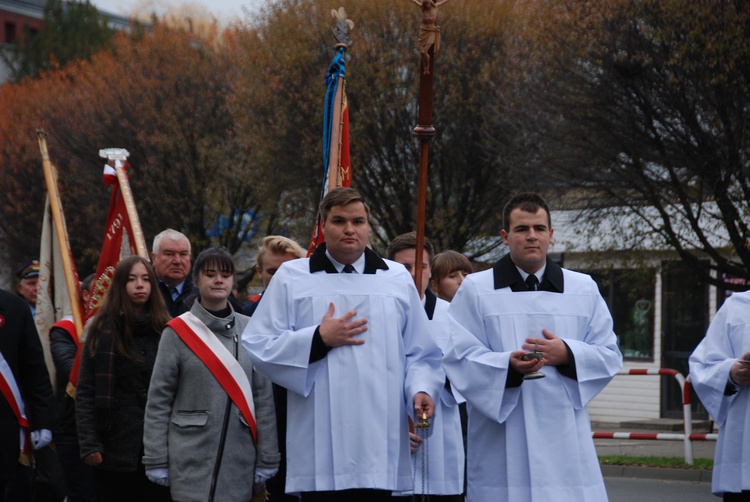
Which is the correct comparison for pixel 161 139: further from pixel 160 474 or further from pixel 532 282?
pixel 532 282

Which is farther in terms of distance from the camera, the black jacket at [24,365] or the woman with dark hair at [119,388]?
the black jacket at [24,365]

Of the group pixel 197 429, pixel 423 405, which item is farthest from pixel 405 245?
pixel 423 405

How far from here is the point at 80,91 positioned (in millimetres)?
31141

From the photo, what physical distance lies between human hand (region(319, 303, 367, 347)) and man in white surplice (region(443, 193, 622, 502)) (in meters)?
0.52

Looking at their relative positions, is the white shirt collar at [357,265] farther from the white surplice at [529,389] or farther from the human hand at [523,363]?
the human hand at [523,363]

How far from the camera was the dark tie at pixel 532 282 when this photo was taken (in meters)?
5.54

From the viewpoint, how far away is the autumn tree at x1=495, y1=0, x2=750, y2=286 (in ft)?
51.1

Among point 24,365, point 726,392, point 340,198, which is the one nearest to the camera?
point 340,198

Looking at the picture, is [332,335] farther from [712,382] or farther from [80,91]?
[80,91]

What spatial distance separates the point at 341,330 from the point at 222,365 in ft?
3.48

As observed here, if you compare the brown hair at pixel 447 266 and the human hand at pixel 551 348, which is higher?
the brown hair at pixel 447 266

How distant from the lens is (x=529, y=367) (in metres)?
5.21

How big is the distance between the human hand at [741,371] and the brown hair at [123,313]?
3.16m

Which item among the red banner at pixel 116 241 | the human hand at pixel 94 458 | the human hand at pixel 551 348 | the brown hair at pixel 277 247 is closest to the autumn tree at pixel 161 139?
the red banner at pixel 116 241
